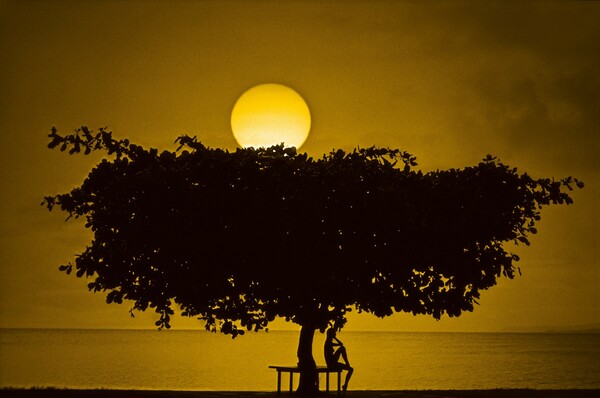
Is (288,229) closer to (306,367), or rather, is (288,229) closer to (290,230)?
(290,230)

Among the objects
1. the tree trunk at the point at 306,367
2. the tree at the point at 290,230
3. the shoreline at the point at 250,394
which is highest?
the tree at the point at 290,230

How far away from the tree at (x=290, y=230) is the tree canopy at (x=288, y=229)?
0.12 feet

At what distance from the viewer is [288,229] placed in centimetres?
2930

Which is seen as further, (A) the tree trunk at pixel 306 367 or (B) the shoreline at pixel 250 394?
(A) the tree trunk at pixel 306 367

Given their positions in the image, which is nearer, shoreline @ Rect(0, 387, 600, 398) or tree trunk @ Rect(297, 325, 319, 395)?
shoreline @ Rect(0, 387, 600, 398)

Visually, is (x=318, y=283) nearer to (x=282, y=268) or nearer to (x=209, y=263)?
(x=282, y=268)

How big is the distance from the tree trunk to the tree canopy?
0.70 meters

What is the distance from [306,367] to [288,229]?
5048 mm

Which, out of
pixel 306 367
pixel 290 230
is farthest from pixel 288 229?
pixel 306 367

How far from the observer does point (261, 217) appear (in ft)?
95.0

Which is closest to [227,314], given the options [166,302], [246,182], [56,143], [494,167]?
[166,302]

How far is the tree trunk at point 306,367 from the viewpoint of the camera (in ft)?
102

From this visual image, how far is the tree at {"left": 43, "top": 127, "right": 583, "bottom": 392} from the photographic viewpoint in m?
29.2

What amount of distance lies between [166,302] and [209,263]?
2502mm
